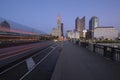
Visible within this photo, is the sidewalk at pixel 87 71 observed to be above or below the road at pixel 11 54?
above

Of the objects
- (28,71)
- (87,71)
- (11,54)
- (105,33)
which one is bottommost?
(11,54)

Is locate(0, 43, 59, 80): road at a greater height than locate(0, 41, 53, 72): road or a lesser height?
greater

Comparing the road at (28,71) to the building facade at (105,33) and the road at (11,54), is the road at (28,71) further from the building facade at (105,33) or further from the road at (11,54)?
the building facade at (105,33)

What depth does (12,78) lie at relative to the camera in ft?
32.1

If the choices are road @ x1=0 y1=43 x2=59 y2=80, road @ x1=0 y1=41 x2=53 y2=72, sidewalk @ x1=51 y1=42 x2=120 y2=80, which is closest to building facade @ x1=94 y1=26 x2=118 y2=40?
road @ x1=0 y1=41 x2=53 y2=72

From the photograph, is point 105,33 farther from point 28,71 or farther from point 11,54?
point 28,71

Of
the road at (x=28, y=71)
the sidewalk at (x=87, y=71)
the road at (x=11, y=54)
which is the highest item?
the sidewalk at (x=87, y=71)

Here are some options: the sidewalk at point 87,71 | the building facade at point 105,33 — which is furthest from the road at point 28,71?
the building facade at point 105,33

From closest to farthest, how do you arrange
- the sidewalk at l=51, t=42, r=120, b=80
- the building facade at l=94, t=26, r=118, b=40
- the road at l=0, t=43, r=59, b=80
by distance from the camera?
1. the sidewalk at l=51, t=42, r=120, b=80
2. the road at l=0, t=43, r=59, b=80
3. the building facade at l=94, t=26, r=118, b=40

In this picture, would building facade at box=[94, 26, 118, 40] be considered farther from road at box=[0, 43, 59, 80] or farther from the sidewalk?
the sidewalk

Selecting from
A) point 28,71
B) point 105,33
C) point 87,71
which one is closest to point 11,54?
point 28,71

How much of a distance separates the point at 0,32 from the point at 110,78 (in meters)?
37.2

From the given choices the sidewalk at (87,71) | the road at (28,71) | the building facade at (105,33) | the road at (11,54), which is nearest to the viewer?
the sidewalk at (87,71)

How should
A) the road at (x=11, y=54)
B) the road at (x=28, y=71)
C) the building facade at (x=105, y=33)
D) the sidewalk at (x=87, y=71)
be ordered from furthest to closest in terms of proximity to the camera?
the building facade at (x=105, y=33), the road at (x=11, y=54), the road at (x=28, y=71), the sidewalk at (x=87, y=71)
